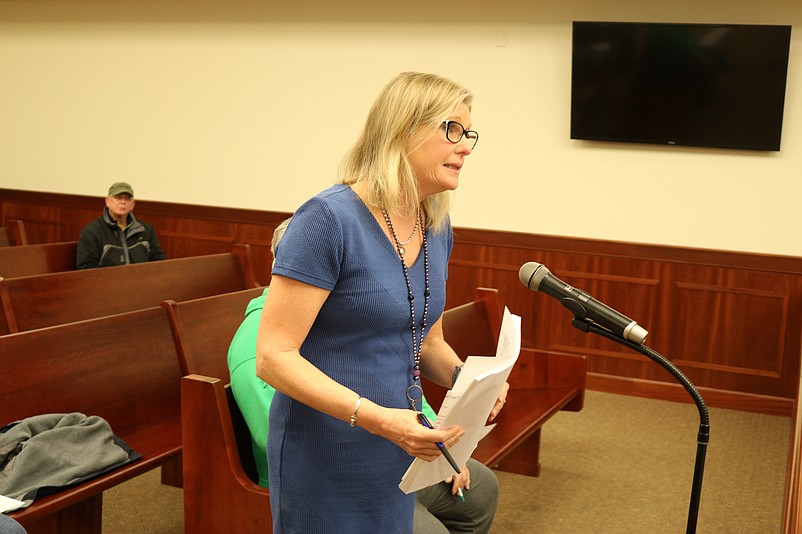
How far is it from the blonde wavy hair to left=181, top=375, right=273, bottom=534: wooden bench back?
98 centimetres

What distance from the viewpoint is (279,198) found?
6832mm

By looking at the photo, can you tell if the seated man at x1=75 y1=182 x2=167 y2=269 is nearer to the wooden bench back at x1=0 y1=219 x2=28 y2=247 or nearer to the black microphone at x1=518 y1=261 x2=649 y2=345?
the wooden bench back at x1=0 y1=219 x2=28 y2=247

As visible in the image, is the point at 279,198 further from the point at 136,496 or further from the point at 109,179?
the point at 136,496

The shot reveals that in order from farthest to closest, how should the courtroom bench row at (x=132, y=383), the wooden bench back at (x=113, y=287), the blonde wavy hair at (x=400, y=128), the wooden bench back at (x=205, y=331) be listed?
the wooden bench back at (x=113, y=287)
the wooden bench back at (x=205, y=331)
the courtroom bench row at (x=132, y=383)
the blonde wavy hair at (x=400, y=128)

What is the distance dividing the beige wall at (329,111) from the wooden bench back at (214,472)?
151 inches

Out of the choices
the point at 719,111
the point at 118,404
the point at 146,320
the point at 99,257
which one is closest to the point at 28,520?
the point at 118,404

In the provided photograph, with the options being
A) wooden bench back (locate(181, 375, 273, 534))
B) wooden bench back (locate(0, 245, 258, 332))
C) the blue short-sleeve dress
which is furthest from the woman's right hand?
wooden bench back (locate(0, 245, 258, 332))

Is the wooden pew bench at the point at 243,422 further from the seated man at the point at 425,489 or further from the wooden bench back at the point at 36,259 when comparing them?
the wooden bench back at the point at 36,259

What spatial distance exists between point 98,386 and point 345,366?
1538 millimetres

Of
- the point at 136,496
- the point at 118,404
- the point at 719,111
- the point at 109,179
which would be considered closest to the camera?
the point at 118,404

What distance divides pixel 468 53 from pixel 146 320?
A: 3672 mm

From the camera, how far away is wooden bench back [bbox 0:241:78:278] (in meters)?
4.87

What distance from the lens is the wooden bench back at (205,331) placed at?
3.14m

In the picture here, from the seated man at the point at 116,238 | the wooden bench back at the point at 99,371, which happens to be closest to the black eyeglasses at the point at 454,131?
the wooden bench back at the point at 99,371
